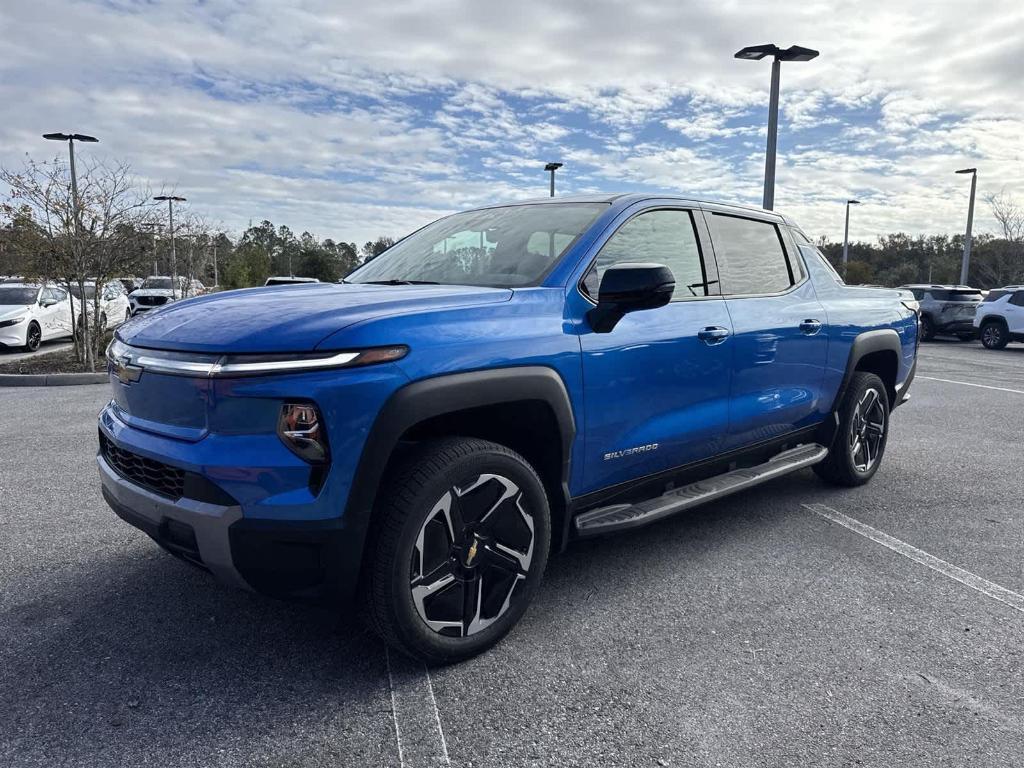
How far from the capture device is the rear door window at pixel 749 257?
3828 mm

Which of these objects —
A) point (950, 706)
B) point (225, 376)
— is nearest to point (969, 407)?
point (950, 706)

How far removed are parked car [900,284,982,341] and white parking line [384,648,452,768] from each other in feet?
67.3

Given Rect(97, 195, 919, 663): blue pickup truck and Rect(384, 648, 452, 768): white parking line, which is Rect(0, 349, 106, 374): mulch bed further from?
Rect(384, 648, 452, 768): white parking line

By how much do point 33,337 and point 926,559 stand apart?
1617cm

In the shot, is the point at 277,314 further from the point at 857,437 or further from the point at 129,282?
the point at 129,282

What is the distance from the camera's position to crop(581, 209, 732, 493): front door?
9.86 ft

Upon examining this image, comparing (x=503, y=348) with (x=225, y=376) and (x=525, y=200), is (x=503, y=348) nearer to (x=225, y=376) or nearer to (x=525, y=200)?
(x=225, y=376)

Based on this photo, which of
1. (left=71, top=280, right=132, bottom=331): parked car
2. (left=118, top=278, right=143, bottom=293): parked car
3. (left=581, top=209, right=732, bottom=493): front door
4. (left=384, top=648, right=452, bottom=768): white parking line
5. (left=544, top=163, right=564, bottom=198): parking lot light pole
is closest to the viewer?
(left=384, top=648, right=452, bottom=768): white parking line

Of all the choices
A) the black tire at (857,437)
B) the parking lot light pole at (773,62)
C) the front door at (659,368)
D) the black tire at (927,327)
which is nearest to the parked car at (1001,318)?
the black tire at (927,327)

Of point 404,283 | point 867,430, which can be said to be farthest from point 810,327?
point 404,283

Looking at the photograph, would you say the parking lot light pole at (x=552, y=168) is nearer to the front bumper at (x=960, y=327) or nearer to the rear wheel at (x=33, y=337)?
the front bumper at (x=960, y=327)

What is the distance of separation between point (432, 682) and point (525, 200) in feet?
7.85

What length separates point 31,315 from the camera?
48.5 ft

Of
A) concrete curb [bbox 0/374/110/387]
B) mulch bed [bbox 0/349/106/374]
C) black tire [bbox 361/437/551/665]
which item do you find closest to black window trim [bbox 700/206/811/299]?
black tire [bbox 361/437/551/665]
